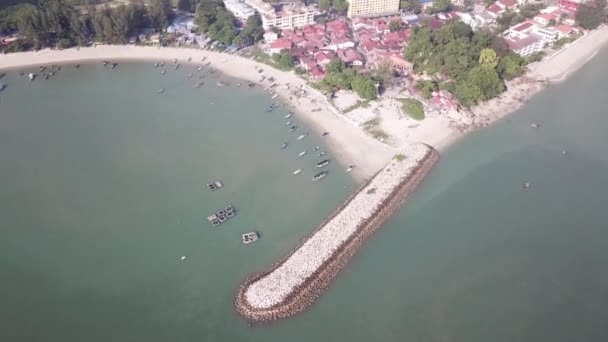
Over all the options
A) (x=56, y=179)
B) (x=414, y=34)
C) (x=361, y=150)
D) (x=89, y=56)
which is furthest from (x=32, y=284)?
(x=414, y=34)

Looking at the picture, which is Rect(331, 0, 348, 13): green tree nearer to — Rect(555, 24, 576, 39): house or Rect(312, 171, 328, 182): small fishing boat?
Rect(555, 24, 576, 39): house

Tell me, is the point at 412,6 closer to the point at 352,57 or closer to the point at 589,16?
the point at 352,57

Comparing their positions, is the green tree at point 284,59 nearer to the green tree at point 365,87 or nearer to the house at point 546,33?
the green tree at point 365,87

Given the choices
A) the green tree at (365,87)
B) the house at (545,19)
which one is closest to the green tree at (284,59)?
the green tree at (365,87)

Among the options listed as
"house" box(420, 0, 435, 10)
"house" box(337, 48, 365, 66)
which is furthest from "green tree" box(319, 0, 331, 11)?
"house" box(420, 0, 435, 10)

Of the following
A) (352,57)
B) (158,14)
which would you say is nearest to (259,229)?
(352,57)

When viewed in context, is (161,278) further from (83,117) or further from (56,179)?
(83,117)
